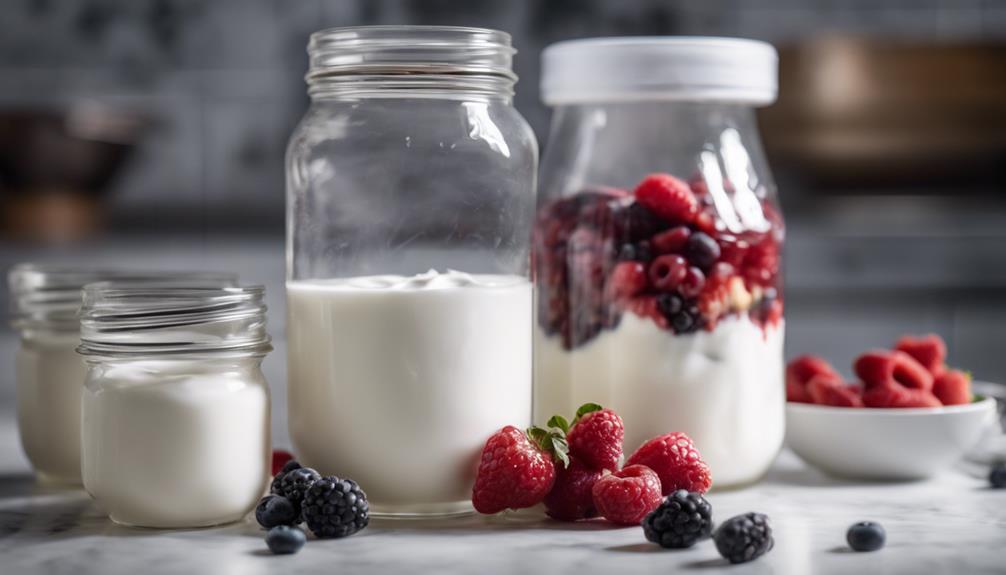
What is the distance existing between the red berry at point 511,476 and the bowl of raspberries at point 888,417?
31 centimetres

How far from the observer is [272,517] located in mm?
833

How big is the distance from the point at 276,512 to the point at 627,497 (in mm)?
244

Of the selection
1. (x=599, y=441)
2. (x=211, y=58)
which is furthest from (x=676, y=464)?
(x=211, y=58)

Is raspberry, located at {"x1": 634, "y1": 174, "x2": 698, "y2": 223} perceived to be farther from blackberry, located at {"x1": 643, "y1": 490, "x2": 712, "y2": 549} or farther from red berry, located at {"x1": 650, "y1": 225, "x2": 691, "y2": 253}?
blackberry, located at {"x1": 643, "y1": 490, "x2": 712, "y2": 549}

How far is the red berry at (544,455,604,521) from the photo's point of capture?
87 cm

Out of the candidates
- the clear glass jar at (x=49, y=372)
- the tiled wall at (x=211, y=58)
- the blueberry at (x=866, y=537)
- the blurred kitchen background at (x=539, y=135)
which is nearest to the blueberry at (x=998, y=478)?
the blueberry at (x=866, y=537)

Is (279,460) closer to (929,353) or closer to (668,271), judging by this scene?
(668,271)

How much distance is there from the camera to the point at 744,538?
0.75 meters

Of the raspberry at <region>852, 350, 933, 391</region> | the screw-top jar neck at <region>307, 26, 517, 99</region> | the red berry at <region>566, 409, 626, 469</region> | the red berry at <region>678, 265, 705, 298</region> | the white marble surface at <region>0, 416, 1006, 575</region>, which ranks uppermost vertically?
the screw-top jar neck at <region>307, 26, 517, 99</region>

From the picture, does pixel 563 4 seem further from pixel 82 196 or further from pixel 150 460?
pixel 150 460

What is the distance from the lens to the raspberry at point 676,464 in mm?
893

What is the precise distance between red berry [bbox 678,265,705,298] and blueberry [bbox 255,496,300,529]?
353 millimetres

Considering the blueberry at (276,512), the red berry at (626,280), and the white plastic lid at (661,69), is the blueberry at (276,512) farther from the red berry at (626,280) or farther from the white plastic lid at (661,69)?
the white plastic lid at (661,69)

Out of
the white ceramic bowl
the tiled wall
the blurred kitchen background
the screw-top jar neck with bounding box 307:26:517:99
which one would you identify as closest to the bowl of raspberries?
the white ceramic bowl
